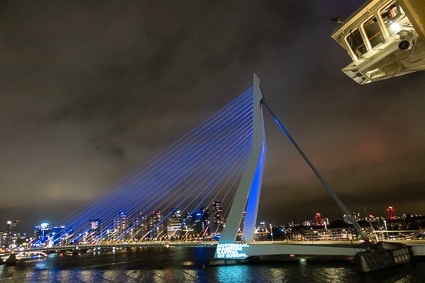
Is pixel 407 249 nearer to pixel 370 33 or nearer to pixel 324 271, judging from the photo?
pixel 324 271

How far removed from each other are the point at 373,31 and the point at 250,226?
15310mm

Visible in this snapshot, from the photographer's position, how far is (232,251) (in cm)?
1947

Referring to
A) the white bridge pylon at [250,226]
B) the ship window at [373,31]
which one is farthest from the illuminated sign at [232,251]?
the ship window at [373,31]

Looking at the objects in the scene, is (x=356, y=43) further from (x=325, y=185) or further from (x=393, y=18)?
(x=325, y=185)

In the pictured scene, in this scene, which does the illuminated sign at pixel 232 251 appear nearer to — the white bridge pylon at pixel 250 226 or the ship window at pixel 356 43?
the white bridge pylon at pixel 250 226

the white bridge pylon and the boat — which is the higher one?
the boat

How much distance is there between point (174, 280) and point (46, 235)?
104029 mm

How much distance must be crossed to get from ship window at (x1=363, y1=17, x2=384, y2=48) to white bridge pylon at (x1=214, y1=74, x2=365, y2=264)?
12.8 meters

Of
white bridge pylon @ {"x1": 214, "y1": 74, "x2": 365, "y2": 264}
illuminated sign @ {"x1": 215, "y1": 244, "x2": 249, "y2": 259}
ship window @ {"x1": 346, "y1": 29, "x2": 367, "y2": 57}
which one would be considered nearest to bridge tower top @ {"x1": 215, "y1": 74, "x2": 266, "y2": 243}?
white bridge pylon @ {"x1": 214, "y1": 74, "x2": 365, "y2": 264}

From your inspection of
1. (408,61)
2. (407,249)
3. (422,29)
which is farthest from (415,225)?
(422,29)

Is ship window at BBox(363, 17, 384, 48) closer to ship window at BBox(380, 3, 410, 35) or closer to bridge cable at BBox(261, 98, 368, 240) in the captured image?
ship window at BBox(380, 3, 410, 35)

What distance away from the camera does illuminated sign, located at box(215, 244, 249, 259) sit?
19312mm

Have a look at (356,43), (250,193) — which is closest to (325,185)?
(250,193)

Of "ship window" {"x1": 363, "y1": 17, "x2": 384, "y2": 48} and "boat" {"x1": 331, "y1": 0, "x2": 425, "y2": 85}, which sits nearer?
"boat" {"x1": 331, "y1": 0, "x2": 425, "y2": 85}
